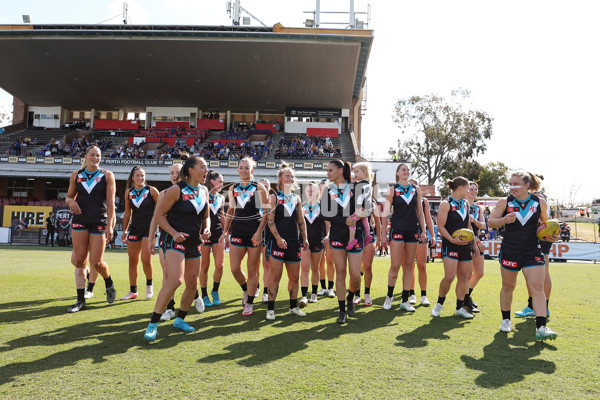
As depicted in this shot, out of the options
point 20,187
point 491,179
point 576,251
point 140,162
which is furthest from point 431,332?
point 491,179

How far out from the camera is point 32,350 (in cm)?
388

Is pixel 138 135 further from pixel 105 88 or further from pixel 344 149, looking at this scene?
pixel 344 149

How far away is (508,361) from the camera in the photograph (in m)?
3.90

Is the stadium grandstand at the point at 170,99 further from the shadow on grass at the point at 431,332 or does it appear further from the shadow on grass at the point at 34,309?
the shadow on grass at the point at 431,332

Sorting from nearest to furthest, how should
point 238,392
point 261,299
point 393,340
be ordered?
point 238,392 → point 393,340 → point 261,299

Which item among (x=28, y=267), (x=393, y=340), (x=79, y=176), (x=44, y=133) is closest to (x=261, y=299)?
(x=393, y=340)

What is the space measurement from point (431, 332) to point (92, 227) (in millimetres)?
4963

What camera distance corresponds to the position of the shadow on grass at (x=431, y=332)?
4.45 metres

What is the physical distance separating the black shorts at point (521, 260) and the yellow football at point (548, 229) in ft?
0.70

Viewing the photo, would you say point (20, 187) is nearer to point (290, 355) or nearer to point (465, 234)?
point (290, 355)

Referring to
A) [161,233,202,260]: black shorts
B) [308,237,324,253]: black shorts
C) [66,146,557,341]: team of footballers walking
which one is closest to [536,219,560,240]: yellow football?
[66,146,557,341]: team of footballers walking

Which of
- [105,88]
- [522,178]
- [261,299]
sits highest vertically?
[105,88]

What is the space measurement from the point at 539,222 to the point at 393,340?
239 cm

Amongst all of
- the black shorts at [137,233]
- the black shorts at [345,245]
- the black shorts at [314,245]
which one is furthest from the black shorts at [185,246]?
the black shorts at [314,245]
